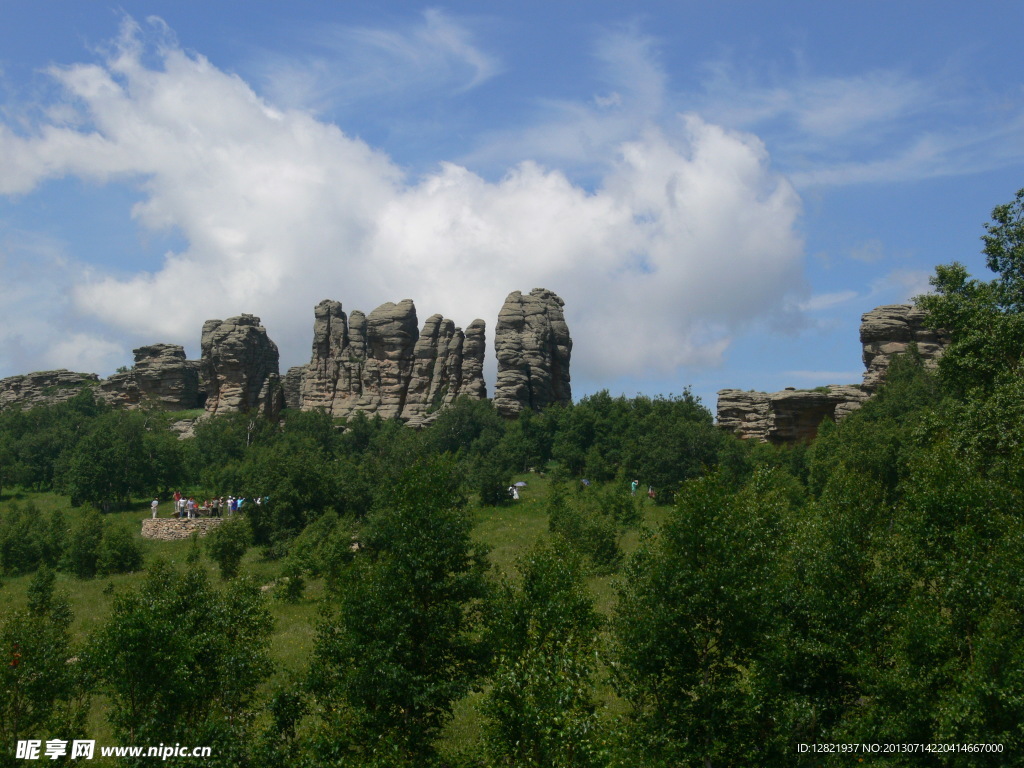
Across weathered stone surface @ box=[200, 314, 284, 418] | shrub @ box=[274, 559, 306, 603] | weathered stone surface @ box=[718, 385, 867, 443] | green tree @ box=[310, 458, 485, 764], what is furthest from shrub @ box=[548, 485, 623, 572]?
weathered stone surface @ box=[200, 314, 284, 418]

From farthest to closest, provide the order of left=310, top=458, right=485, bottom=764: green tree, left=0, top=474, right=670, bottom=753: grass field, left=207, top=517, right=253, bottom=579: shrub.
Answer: left=207, top=517, right=253, bottom=579: shrub < left=0, top=474, right=670, bottom=753: grass field < left=310, top=458, right=485, bottom=764: green tree

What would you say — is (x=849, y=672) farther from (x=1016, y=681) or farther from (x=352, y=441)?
(x=352, y=441)

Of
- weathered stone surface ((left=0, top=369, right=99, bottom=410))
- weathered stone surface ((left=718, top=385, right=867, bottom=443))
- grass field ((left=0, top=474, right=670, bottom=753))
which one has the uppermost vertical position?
weathered stone surface ((left=0, top=369, right=99, bottom=410))

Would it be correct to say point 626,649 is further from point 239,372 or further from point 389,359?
point 239,372

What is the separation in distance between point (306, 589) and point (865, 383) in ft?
175

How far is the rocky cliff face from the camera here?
98.2m

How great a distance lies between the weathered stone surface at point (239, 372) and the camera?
334 ft

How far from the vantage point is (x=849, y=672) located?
66.3 feet

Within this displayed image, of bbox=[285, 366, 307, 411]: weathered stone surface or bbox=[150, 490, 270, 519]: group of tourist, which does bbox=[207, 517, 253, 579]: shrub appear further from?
bbox=[285, 366, 307, 411]: weathered stone surface

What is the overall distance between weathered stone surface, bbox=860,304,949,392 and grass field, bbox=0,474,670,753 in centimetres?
2886

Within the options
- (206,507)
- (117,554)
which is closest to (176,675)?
(117,554)

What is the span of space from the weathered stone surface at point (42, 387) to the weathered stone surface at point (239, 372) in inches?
799

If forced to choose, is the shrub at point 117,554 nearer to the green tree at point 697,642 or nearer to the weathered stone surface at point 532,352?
the green tree at point 697,642

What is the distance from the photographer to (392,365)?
100375 millimetres
